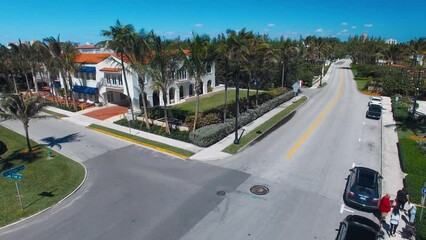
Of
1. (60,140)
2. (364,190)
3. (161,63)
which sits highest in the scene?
(161,63)

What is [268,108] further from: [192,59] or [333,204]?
[333,204]

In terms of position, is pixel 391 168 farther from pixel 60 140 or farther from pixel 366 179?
pixel 60 140

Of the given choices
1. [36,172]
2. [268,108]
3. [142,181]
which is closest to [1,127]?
[36,172]

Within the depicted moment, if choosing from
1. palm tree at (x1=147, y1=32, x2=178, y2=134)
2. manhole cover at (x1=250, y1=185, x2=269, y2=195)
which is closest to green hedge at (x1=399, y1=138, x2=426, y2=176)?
manhole cover at (x1=250, y1=185, x2=269, y2=195)

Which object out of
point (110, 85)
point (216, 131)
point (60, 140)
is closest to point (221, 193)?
point (216, 131)

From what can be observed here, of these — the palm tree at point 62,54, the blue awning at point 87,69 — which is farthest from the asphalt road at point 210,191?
the blue awning at point 87,69

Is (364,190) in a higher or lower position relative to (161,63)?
lower

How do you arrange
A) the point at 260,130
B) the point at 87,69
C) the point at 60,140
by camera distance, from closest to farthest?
the point at 60,140 < the point at 260,130 < the point at 87,69
